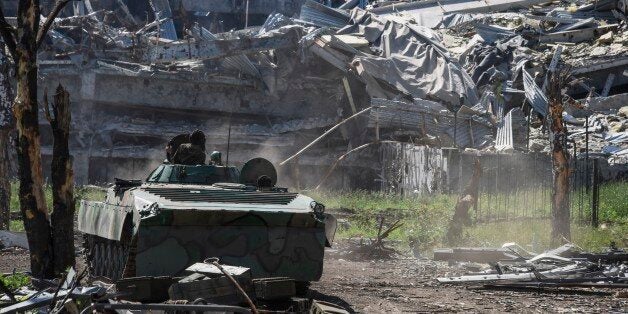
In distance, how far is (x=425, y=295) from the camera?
1197cm

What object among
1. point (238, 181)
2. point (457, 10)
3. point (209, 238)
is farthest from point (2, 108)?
point (457, 10)

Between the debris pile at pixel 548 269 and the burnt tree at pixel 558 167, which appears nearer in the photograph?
the debris pile at pixel 548 269

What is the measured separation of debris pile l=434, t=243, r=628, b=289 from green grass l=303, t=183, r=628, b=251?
148 centimetres

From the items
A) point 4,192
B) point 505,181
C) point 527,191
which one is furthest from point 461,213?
point 4,192

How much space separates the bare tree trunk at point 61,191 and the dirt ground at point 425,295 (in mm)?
2772

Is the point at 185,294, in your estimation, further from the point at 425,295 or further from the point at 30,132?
the point at 425,295

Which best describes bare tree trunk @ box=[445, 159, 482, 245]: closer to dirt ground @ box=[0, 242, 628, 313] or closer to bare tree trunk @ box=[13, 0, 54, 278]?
dirt ground @ box=[0, 242, 628, 313]

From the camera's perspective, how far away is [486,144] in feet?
110

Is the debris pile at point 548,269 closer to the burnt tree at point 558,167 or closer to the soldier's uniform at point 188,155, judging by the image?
the burnt tree at point 558,167

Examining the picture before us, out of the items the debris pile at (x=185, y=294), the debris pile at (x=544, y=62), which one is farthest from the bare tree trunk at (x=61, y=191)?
the debris pile at (x=544, y=62)

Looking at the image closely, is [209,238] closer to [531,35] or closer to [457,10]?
[531,35]

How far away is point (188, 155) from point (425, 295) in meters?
3.92

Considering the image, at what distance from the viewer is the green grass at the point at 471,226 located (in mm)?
17578

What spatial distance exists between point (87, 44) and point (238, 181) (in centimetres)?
2447
